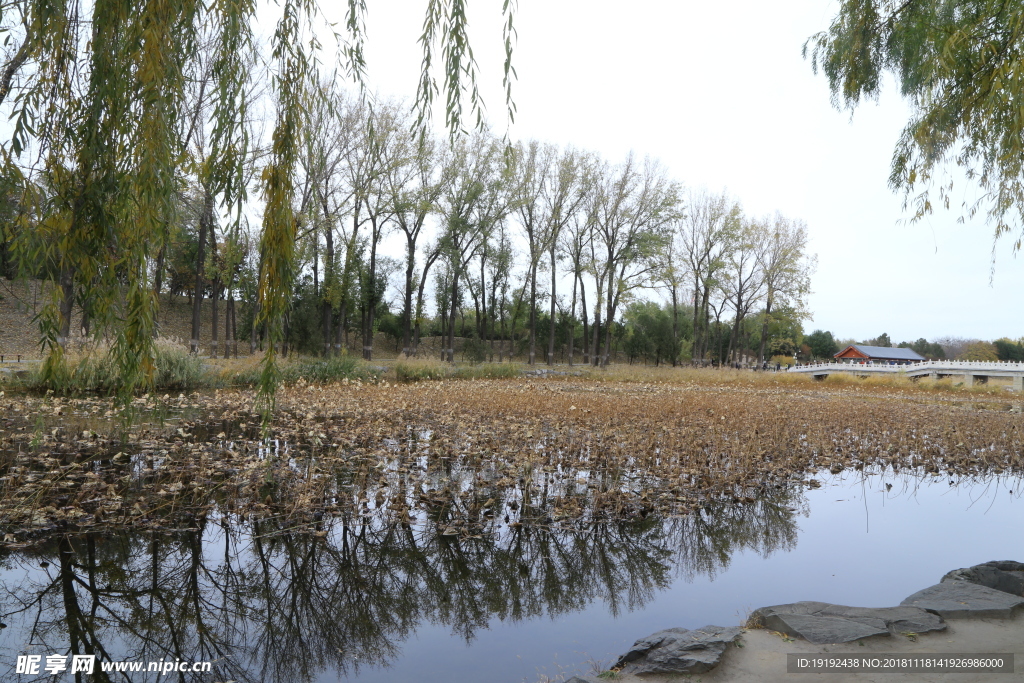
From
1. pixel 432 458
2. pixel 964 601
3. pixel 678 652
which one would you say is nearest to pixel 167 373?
pixel 432 458

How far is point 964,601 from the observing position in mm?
3654

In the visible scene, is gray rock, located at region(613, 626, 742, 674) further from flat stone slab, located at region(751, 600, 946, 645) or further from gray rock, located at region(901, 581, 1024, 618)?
gray rock, located at region(901, 581, 1024, 618)

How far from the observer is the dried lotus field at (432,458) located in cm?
509

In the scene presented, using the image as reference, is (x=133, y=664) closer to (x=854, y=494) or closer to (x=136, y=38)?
(x=136, y=38)

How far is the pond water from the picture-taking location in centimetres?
320

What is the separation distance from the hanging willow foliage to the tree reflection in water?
1.34m

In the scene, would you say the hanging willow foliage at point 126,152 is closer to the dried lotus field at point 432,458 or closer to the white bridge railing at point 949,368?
the dried lotus field at point 432,458

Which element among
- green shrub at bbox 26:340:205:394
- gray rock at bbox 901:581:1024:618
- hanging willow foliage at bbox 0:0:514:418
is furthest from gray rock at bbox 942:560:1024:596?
green shrub at bbox 26:340:205:394

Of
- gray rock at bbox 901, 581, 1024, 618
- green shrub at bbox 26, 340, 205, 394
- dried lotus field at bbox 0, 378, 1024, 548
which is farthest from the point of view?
green shrub at bbox 26, 340, 205, 394

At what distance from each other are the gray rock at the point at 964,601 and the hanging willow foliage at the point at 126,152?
400 centimetres

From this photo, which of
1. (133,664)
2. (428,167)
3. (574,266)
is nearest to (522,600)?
(133,664)

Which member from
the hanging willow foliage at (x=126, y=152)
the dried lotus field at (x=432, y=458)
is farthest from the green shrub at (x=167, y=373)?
the hanging willow foliage at (x=126, y=152)

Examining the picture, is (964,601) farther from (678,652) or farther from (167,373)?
(167,373)

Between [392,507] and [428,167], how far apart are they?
935 inches
